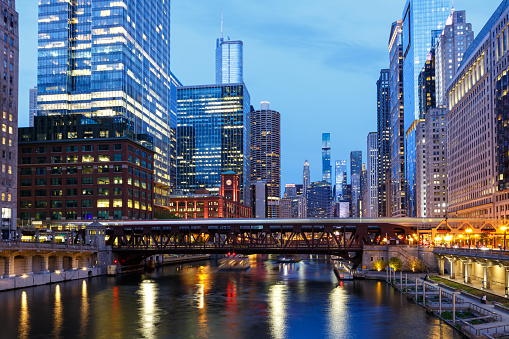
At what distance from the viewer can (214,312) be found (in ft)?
253

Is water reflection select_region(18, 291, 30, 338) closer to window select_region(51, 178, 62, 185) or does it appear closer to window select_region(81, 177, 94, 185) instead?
window select_region(81, 177, 94, 185)

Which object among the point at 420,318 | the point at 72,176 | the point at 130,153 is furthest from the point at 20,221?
the point at 420,318

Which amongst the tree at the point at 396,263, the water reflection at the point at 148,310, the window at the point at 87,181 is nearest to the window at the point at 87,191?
the window at the point at 87,181

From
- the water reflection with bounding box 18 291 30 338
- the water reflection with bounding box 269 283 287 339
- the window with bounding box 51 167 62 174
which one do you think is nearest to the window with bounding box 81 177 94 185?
the window with bounding box 51 167 62 174

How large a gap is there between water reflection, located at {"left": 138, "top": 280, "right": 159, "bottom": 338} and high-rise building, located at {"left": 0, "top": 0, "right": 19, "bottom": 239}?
3873 cm

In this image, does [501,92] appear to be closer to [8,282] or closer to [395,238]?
[395,238]

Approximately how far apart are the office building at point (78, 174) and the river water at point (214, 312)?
70.2m

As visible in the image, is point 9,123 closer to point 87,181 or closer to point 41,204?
point 87,181

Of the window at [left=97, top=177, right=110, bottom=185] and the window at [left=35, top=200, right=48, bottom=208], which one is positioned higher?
the window at [left=97, top=177, right=110, bottom=185]

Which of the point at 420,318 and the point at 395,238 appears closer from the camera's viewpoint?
the point at 420,318

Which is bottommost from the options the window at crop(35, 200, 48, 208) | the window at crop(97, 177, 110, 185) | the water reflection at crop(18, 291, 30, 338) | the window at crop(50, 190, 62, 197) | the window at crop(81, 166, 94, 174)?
the water reflection at crop(18, 291, 30, 338)

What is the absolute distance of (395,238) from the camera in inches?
5443

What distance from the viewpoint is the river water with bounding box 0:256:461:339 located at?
207 feet

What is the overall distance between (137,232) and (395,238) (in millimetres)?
66288
